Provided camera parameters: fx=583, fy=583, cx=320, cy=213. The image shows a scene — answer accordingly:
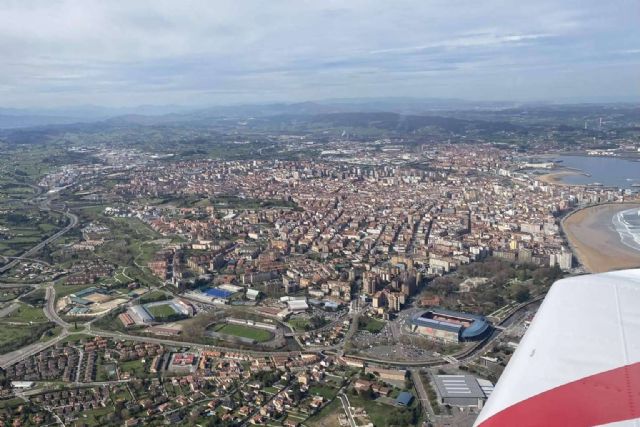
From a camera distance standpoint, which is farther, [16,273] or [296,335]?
[16,273]

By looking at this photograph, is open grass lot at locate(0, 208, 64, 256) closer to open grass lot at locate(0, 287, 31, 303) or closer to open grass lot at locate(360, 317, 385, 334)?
open grass lot at locate(0, 287, 31, 303)

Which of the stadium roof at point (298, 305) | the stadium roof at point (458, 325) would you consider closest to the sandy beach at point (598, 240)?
the stadium roof at point (458, 325)

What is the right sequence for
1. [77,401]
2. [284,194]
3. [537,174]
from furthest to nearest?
[537,174], [284,194], [77,401]

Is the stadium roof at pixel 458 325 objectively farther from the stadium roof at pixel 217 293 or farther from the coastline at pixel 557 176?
the coastline at pixel 557 176

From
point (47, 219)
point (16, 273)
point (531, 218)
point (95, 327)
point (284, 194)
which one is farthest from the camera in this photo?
point (284, 194)

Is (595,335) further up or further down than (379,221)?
further up

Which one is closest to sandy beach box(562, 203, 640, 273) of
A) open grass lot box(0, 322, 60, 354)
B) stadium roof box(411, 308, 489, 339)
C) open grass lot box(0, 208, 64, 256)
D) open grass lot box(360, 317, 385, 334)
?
stadium roof box(411, 308, 489, 339)

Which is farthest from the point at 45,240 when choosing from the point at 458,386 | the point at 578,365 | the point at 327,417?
the point at 578,365

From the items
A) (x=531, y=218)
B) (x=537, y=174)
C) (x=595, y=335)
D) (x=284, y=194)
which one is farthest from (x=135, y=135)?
(x=595, y=335)

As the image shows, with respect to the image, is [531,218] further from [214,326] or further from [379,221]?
[214,326]
